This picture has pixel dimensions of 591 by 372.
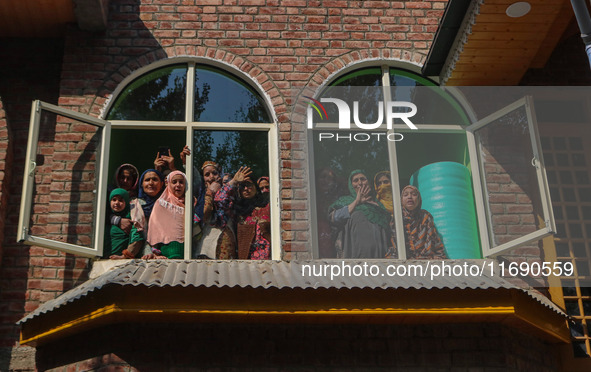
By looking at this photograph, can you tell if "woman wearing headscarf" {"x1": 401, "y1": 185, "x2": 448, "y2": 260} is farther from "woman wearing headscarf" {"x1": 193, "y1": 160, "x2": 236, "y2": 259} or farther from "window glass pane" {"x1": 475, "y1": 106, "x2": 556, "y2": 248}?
"woman wearing headscarf" {"x1": 193, "y1": 160, "x2": 236, "y2": 259}

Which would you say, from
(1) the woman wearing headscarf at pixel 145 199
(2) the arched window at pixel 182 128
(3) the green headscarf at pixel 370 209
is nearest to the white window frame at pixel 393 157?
(3) the green headscarf at pixel 370 209

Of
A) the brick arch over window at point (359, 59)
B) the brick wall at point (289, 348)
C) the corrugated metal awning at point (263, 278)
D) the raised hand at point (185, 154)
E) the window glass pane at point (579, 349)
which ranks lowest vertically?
the window glass pane at point (579, 349)

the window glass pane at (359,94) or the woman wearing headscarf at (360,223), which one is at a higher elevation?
the window glass pane at (359,94)

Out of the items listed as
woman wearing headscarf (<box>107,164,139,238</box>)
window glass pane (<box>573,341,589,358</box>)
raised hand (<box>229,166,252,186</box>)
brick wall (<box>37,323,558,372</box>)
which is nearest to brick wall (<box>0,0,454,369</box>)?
raised hand (<box>229,166,252,186</box>)

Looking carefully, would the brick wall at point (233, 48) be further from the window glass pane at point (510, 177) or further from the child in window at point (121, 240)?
the window glass pane at point (510, 177)

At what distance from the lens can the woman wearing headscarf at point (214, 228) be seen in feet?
25.1

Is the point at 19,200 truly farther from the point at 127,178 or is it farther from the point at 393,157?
the point at 393,157

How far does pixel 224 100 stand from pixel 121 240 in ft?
6.40

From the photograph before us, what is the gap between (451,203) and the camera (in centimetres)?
806

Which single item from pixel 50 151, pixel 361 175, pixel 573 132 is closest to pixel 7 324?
pixel 50 151

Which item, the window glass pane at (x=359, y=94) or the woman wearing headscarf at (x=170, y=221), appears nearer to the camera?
the woman wearing headscarf at (x=170, y=221)

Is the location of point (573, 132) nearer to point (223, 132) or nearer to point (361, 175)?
point (361, 175)

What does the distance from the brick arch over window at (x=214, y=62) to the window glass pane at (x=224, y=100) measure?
0.39ft

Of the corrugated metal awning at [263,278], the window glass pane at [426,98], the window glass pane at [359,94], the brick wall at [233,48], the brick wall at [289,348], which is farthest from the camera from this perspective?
the window glass pane at [426,98]
